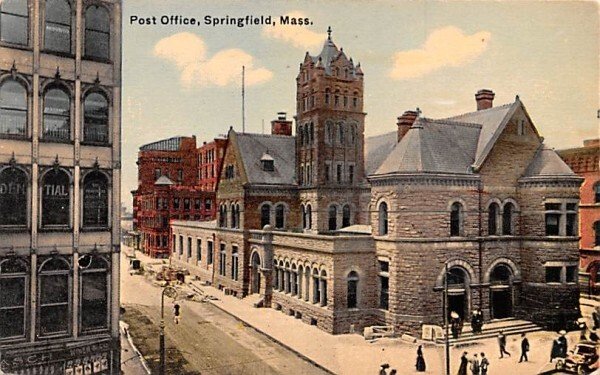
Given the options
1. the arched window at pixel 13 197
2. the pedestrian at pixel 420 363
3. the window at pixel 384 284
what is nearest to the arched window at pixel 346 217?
the window at pixel 384 284

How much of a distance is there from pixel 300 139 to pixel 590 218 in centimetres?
753

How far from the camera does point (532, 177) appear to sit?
42.1 feet

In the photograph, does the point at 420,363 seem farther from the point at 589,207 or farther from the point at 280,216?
the point at 280,216

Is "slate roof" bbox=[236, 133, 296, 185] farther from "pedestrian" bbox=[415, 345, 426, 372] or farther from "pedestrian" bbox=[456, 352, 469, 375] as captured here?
"pedestrian" bbox=[456, 352, 469, 375]

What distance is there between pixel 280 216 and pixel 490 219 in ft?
22.8

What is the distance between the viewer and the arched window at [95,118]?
902cm

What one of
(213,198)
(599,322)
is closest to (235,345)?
(213,198)

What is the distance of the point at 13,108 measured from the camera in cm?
860

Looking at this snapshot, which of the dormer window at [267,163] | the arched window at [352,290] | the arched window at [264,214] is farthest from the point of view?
the arched window at [264,214]

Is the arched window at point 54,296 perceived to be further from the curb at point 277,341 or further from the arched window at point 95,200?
the curb at point 277,341

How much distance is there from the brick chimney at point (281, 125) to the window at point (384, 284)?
13.1 ft

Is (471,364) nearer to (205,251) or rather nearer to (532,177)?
(532,177)

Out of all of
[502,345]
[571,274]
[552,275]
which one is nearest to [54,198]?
[502,345]

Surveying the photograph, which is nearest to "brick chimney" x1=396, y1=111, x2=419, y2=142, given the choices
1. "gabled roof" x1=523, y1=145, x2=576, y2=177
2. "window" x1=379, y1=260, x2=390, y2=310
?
"gabled roof" x1=523, y1=145, x2=576, y2=177
